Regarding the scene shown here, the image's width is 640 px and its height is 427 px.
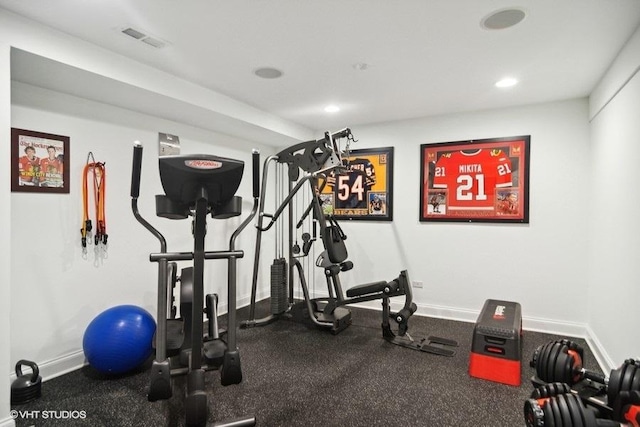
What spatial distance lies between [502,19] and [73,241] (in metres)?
3.38

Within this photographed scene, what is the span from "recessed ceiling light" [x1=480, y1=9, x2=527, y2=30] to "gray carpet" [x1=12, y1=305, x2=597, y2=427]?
2.36m

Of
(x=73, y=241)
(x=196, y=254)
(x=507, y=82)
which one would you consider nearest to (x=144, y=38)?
(x=196, y=254)

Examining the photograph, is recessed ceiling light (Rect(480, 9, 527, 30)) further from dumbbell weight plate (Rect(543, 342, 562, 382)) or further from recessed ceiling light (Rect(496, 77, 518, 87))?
dumbbell weight plate (Rect(543, 342, 562, 382))

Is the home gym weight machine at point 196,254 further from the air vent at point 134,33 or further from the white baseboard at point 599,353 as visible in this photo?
the white baseboard at point 599,353

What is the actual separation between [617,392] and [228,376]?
1.85m

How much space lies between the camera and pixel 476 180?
12.7ft

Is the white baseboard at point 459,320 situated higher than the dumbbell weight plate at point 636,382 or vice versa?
the dumbbell weight plate at point 636,382

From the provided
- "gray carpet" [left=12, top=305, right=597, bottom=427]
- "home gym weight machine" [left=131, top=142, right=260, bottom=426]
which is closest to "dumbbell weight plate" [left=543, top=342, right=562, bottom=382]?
"gray carpet" [left=12, top=305, right=597, bottom=427]

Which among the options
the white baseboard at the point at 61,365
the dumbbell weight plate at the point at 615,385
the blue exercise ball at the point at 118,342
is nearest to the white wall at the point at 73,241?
the white baseboard at the point at 61,365

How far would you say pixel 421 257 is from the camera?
4176 mm

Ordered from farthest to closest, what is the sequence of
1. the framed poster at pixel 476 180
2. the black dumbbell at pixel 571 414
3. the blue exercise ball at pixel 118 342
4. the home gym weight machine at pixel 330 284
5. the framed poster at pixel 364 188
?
the framed poster at pixel 364 188 → the framed poster at pixel 476 180 → the home gym weight machine at pixel 330 284 → the blue exercise ball at pixel 118 342 → the black dumbbell at pixel 571 414

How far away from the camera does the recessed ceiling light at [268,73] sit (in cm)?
275

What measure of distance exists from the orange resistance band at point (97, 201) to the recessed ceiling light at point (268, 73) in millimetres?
1516

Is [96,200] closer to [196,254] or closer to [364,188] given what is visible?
[196,254]
